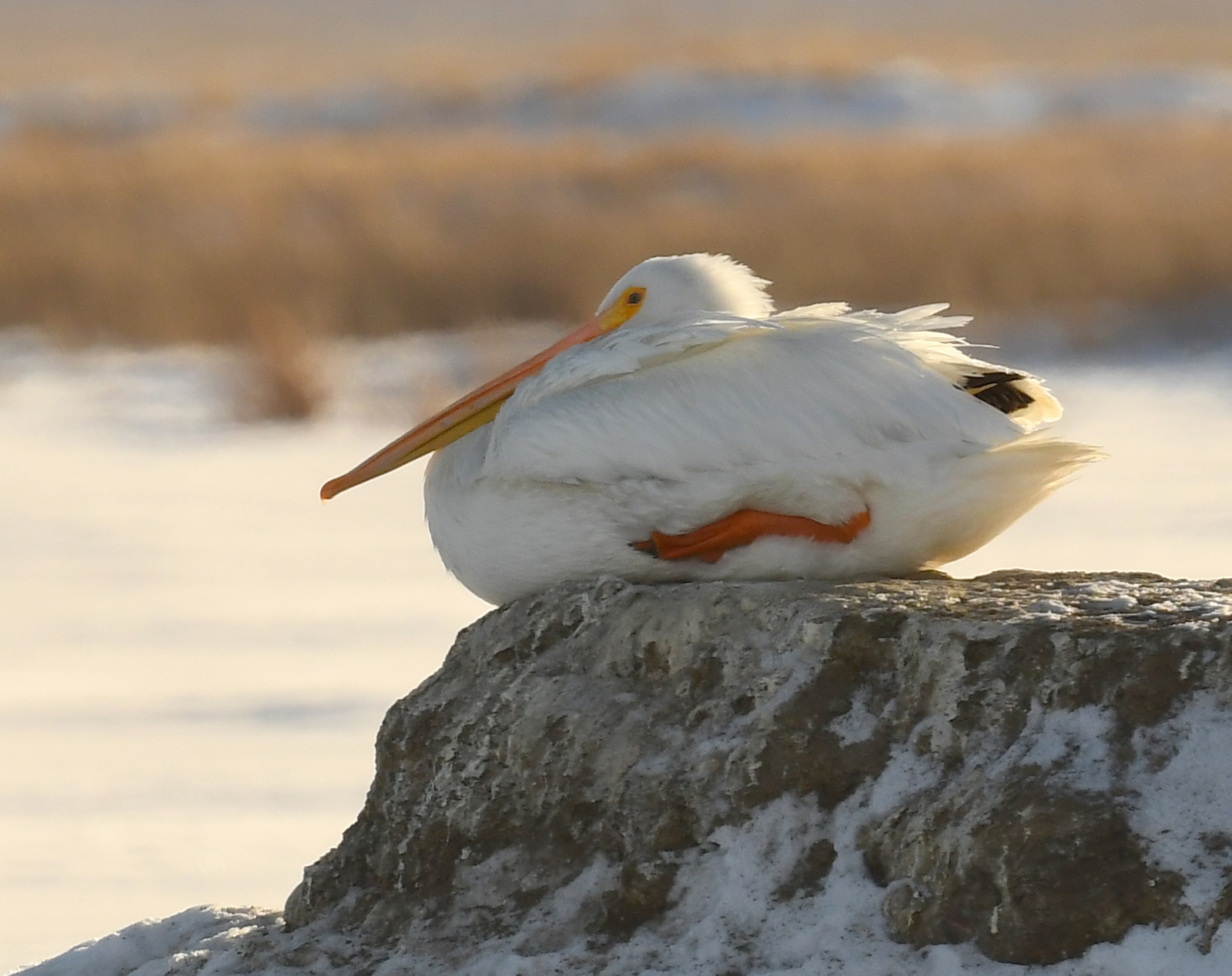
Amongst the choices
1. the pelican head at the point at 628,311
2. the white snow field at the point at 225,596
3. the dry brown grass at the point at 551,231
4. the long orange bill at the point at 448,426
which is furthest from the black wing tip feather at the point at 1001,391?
the dry brown grass at the point at 551,231

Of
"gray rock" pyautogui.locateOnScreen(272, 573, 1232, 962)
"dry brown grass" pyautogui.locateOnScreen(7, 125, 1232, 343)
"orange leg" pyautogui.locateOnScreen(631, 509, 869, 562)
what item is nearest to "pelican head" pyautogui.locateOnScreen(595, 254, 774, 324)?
"orange leg" pyautogui.locateOnScreen(631, 509, 869, 562)

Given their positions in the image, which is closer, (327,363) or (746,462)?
(746,462)

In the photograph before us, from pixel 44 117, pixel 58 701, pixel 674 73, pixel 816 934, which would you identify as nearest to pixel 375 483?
pixel 58 701

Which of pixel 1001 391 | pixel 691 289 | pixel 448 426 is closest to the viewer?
pixel 1001 391

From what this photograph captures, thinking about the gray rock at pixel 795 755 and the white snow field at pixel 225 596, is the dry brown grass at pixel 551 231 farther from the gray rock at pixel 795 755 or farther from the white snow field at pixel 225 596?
the gray rock at pixel 795 755

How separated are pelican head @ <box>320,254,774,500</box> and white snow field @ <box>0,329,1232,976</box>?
0.99 meters

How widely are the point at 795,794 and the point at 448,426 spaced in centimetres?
136

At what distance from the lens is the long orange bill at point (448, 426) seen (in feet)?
14.4

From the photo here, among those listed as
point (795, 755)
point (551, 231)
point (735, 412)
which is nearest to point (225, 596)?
point (735, 412)

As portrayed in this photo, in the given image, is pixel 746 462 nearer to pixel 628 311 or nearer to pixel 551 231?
pixel 628 311

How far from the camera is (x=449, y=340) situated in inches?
493

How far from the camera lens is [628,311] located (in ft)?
15.3

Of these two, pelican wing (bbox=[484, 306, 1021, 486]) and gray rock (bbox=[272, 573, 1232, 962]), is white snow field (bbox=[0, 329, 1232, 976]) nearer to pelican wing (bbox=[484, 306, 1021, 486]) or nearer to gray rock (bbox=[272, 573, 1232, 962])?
gray rock (bbox=[272, 573, 1232, 962])

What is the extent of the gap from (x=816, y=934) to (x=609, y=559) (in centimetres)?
97
